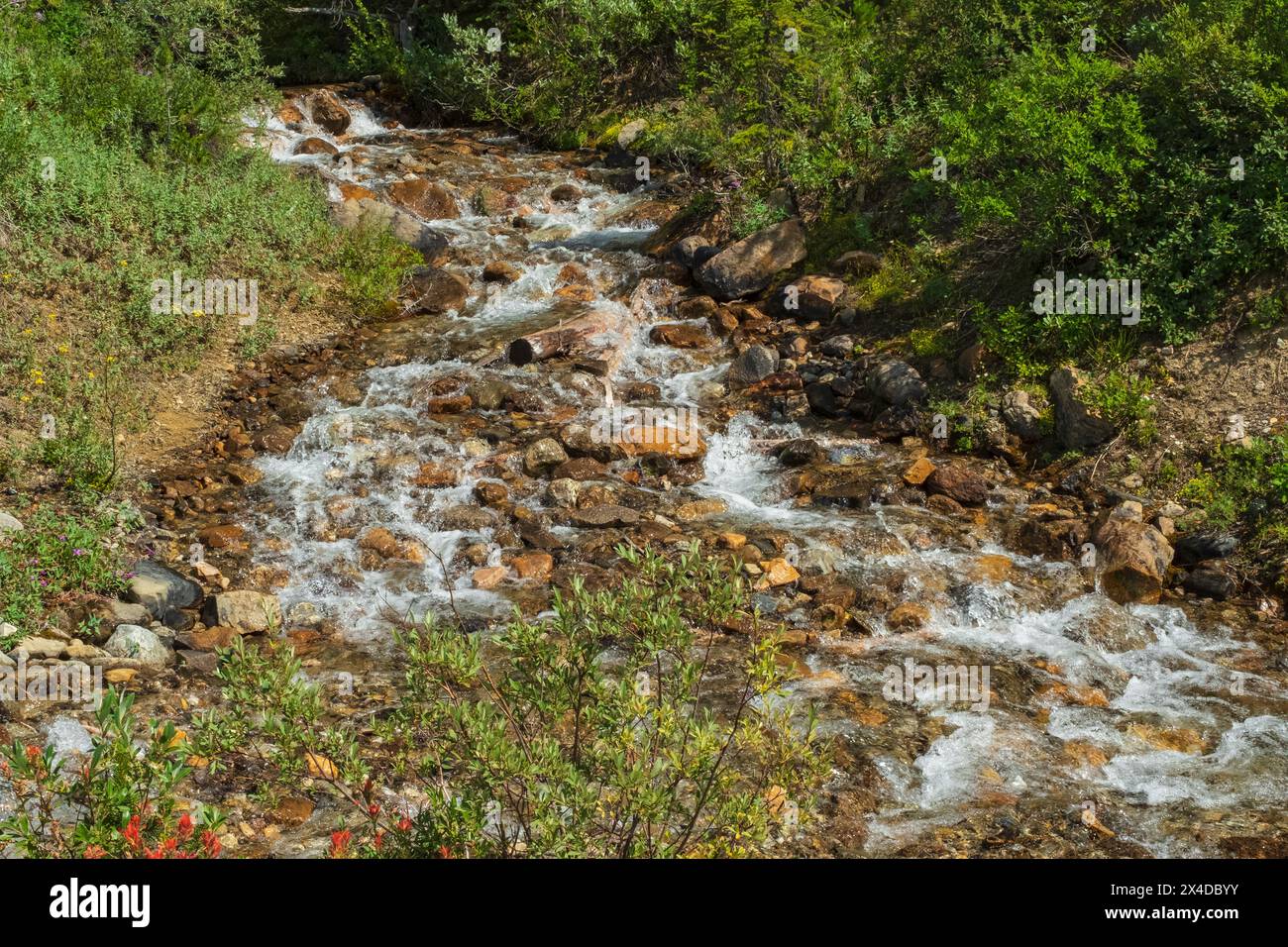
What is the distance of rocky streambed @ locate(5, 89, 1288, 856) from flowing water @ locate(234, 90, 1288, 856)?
0.03m

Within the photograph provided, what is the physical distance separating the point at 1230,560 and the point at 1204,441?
1.45 metres

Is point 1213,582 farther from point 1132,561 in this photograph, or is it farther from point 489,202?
point 489,202

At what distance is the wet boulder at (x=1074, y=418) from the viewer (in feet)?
32.9

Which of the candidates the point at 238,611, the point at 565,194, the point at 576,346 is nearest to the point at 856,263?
the point at 576,346

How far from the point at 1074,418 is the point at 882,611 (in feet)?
10.9

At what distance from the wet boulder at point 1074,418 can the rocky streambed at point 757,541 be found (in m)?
0.44

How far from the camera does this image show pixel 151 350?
1145 cm

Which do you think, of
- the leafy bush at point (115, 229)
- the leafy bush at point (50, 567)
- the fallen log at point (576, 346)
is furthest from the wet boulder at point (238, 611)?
the fallen log at point (576, 346)

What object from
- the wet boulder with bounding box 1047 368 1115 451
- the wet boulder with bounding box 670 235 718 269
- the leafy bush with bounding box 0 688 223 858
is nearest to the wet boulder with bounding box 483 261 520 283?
the wet boulder with bounding box 670 235 718 269

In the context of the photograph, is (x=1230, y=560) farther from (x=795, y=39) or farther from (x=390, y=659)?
(x=795, y=39)

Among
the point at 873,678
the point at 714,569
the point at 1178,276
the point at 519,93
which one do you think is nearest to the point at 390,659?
the point at 873,678

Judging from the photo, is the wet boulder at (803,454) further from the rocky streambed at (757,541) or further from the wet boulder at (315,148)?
the wet boulder at (315,148)

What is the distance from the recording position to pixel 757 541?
9.20 metres

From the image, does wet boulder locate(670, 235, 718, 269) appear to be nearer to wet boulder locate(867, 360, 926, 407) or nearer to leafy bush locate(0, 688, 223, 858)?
wet boulder locate(867, 360, 926, 407)
